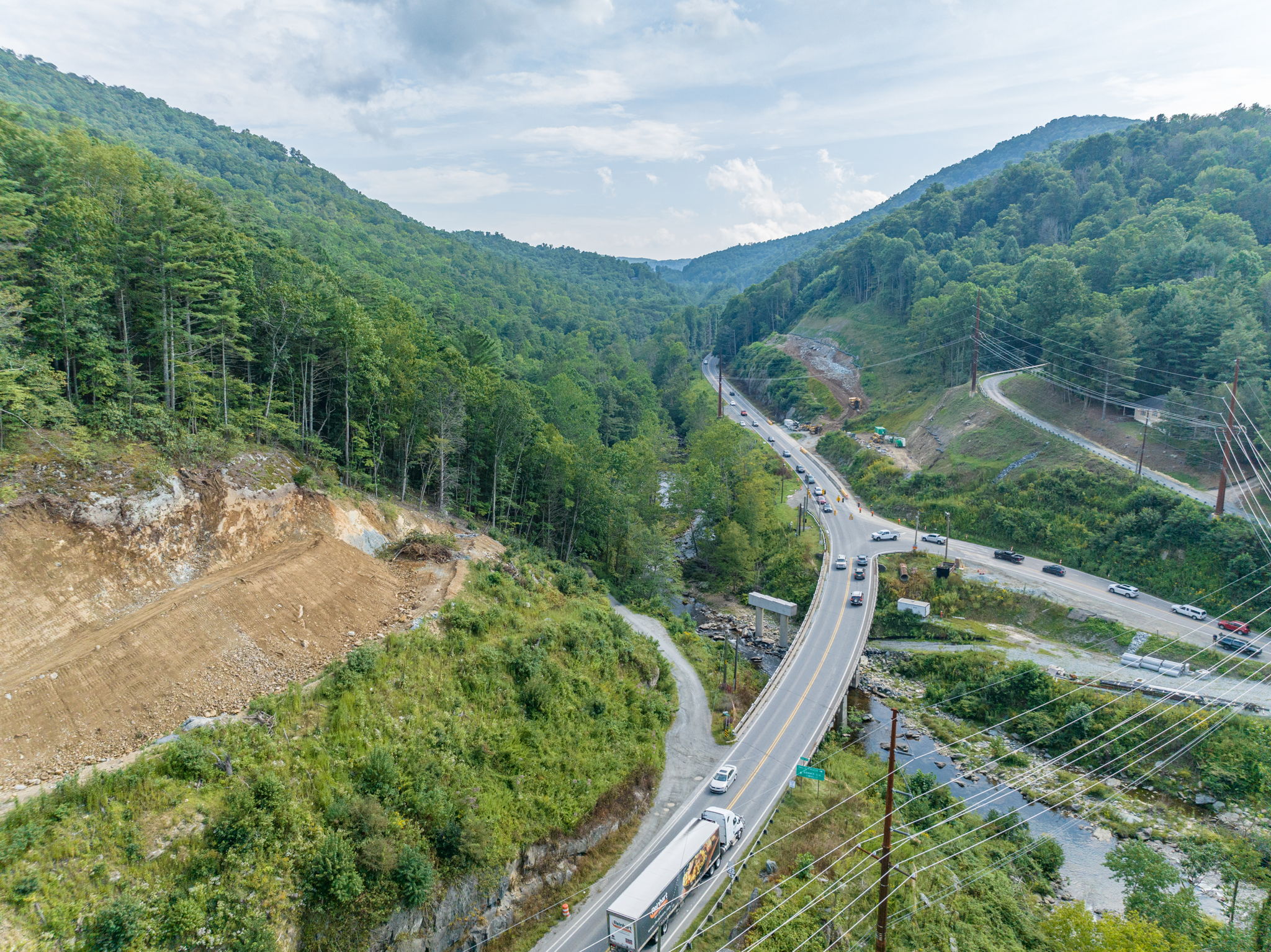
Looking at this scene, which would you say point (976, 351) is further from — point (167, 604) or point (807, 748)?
point (167, 604)

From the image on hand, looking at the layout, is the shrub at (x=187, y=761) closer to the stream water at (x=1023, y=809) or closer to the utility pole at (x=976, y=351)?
the stream water at (x=1023, y=809)

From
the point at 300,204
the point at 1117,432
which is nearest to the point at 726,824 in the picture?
the point at 1117,432

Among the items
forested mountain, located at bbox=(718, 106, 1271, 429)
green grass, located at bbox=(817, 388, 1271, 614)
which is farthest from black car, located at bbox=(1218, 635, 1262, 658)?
forested mountain, located at bbox=(718, 106, 1271, 429)

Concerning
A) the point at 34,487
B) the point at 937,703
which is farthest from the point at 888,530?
the point at 34,487

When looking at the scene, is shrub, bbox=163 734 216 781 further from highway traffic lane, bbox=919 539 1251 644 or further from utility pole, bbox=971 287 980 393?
utility pole, bbox=971 287 980 393

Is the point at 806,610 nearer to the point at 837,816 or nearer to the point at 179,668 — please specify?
the point at 837,816

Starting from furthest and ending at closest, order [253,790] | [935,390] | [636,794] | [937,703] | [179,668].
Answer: [935,390]
[937,703]
[636,794]
[179,668]
[253,790]
